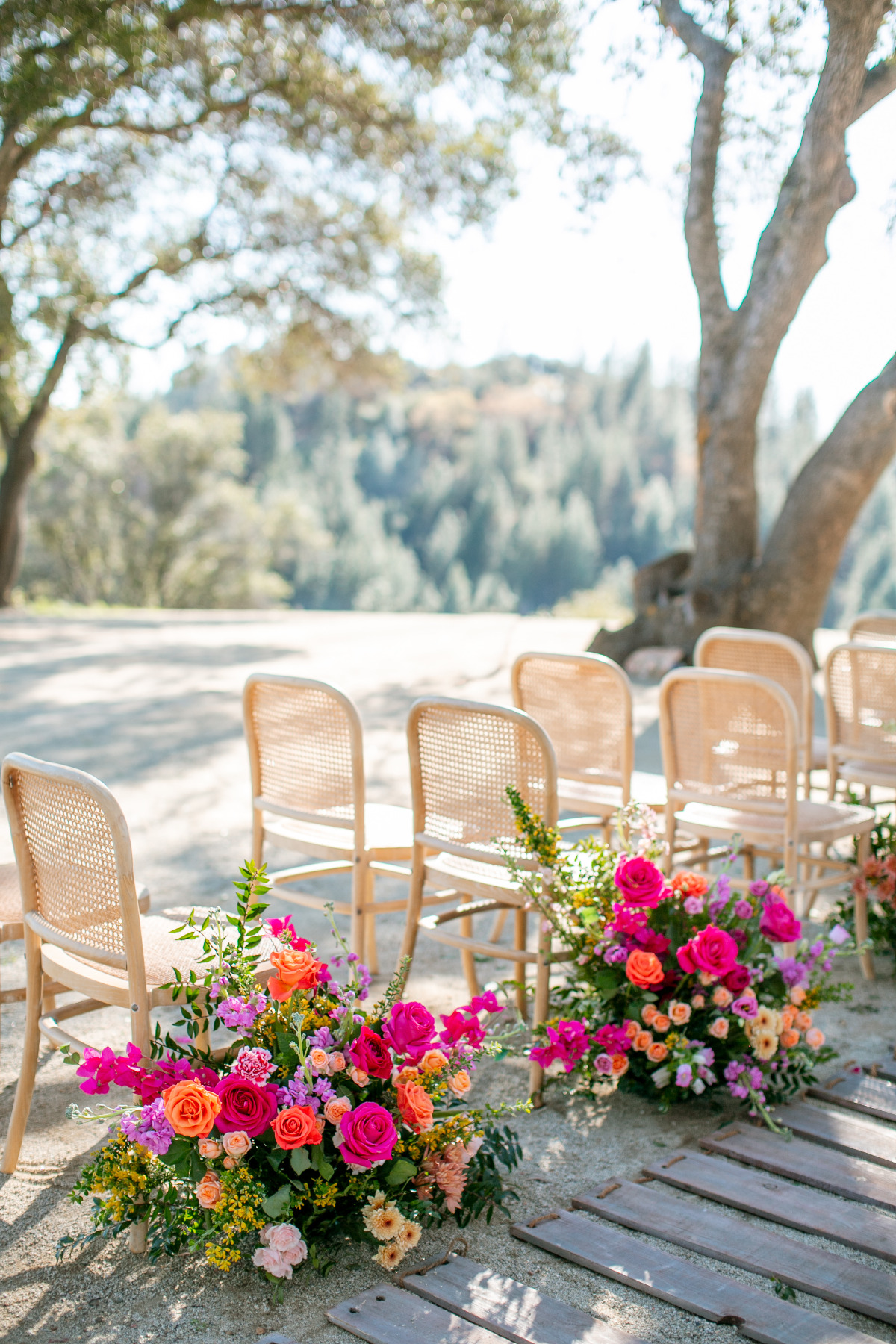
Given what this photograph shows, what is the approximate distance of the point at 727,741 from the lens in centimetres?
352

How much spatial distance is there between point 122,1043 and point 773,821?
1.99 m

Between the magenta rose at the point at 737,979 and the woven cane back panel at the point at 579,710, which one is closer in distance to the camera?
the magenta rose at the point at 737,979

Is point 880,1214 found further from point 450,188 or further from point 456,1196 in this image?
point 450,188

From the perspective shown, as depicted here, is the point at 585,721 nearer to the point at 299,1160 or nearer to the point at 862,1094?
the point at 862,1094

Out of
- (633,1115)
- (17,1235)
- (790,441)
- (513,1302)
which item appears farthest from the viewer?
(790,441)

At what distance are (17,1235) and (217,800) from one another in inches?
147

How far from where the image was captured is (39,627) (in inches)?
527

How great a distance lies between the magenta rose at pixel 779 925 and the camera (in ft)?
8.98

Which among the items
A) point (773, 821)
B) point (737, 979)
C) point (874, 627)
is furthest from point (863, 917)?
point (874, 627)

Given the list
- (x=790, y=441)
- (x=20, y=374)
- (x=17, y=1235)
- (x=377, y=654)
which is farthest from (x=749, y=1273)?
(x=790, y=441)

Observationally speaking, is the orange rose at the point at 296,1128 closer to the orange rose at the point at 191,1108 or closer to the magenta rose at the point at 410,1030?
the orange rose at the point at 191,1108

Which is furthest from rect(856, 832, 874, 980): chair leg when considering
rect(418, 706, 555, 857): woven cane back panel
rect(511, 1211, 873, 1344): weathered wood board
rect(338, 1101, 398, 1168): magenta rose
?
rect(338, 1101, 398, 1168): magenta rose

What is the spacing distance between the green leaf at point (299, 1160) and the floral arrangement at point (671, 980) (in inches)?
33.1

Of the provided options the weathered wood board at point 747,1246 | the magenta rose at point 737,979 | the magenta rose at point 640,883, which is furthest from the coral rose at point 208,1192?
the magenta rose at point 737,979
